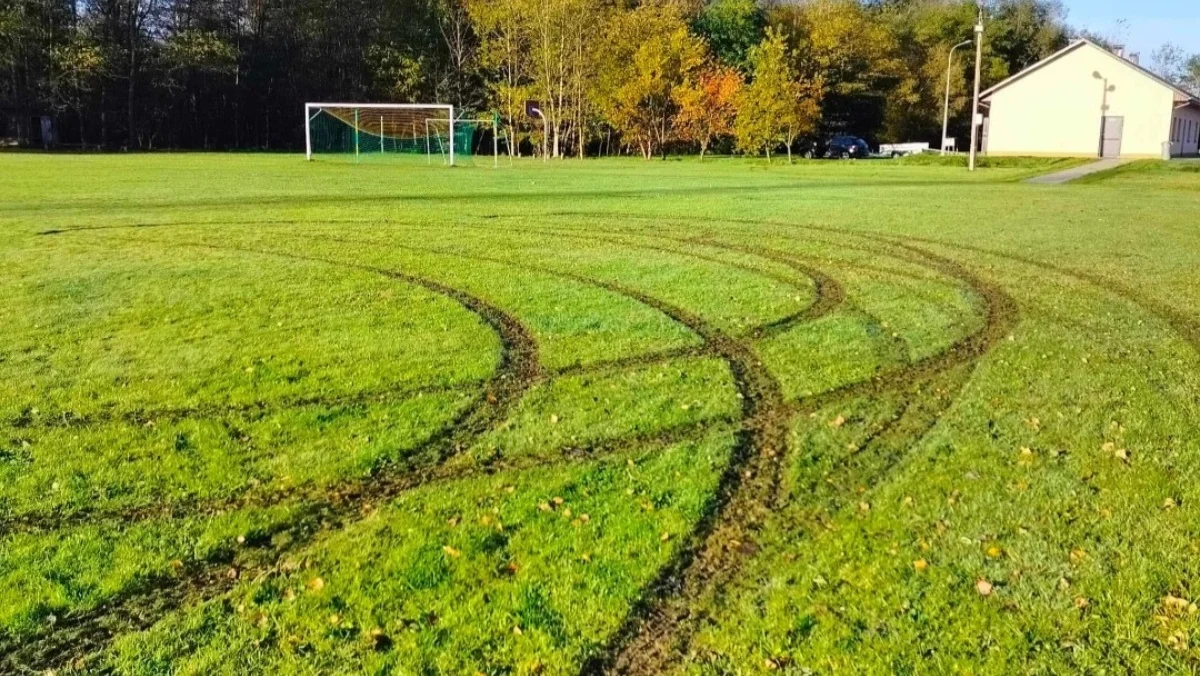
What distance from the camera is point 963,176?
39.4 meters

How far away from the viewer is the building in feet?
189

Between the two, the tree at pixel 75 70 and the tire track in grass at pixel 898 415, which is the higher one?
the tree at pixel 75 70

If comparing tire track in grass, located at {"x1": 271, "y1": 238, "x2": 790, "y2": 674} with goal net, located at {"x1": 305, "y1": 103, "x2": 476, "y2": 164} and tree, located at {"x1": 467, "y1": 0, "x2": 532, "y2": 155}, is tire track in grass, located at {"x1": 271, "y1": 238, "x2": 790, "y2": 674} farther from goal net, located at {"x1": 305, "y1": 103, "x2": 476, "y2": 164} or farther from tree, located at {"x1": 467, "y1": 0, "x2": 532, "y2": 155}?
tree, located at {"x1": 467, "y1": 0, "x2": 532, "y2": 155}

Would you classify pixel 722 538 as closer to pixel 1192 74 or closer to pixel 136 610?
pixel 136 610

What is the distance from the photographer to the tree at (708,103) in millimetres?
61938

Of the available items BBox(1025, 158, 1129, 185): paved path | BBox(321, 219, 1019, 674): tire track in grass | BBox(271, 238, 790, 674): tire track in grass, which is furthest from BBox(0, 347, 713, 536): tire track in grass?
BBox(1025, 158, 1129, 185): paved path

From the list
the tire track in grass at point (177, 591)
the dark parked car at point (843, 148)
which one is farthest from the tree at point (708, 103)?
the tire track in grass at point (177, 591)

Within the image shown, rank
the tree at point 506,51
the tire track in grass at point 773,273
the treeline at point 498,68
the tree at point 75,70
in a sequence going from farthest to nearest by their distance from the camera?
the tree at point 75,70
the treeline at point 498,68
the tree at point 506,51
the tire track in grass at point 773,273

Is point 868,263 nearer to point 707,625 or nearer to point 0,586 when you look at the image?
point 707,625

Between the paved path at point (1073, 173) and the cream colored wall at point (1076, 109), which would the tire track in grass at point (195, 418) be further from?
the cream colored wall at point (1076, 109)

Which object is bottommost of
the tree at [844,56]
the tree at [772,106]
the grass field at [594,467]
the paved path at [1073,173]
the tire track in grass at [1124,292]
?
the grass field at [594,467]

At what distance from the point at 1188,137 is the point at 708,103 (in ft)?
107

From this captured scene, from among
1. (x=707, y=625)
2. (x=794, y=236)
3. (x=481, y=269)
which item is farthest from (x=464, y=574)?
(x=794, y=236)

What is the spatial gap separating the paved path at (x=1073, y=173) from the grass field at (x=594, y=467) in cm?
2500
